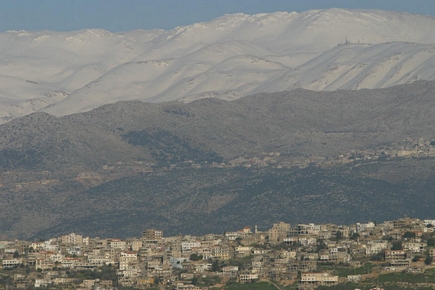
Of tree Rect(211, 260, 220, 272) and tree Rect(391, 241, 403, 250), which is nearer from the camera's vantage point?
tree Rect(391, 241, 403, 250)

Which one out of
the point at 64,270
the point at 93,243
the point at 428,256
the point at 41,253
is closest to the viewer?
the point at 428,256

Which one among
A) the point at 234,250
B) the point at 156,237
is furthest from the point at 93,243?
the point at 234,250

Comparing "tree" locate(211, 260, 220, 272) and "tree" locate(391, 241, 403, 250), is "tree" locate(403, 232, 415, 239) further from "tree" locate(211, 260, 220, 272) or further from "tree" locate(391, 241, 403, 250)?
"tree" locate(211, 260, 220, 272)

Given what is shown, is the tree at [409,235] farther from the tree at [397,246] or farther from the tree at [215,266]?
the tree at [215,266]

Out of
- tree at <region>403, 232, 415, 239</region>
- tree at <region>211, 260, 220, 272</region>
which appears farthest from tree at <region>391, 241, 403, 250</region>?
tree at <region>211, 260, 220, 272</region>

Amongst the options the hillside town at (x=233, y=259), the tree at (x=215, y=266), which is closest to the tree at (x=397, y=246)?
the hillside town at (x=233, y=259)

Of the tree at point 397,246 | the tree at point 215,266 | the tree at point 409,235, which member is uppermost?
the tree at point 409,235

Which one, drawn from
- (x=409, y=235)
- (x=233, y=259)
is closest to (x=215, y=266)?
(x=233, y=259)

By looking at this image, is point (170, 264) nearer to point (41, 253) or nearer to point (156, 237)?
point (41, 253)
